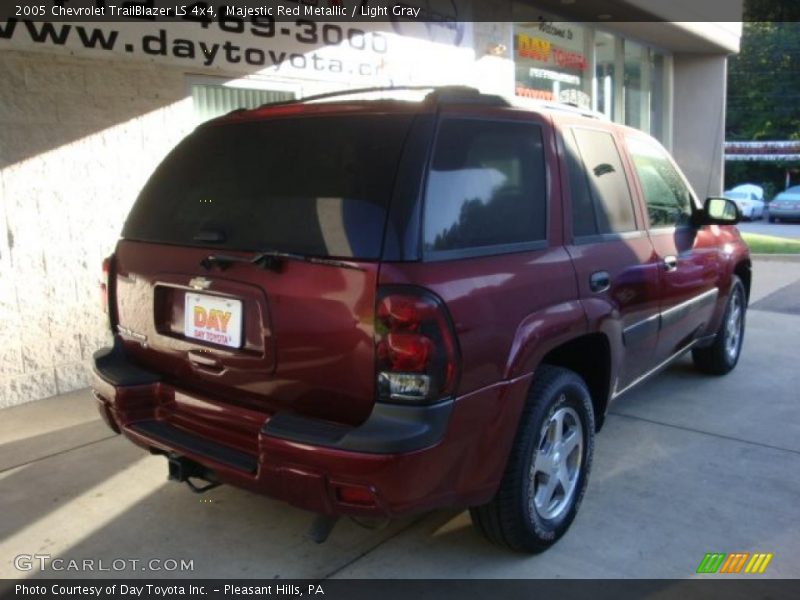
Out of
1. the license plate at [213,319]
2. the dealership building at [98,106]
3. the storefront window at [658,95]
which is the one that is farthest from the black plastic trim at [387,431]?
the storefront window at [658,95]

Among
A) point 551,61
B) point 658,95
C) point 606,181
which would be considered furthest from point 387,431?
point 658,95

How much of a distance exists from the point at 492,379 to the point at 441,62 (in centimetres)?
604

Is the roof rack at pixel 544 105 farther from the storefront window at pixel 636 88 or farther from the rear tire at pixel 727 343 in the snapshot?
the storefront window at pixel 636 88

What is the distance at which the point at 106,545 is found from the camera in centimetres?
327

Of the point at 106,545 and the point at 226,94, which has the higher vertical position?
the point at 226,94

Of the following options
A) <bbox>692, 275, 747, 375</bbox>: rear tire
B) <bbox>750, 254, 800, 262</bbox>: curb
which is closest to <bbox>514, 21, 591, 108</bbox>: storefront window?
<bbox>750, 254, 800, 262</bbox>: curb

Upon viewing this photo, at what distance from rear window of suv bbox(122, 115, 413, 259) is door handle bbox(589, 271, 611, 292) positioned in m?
1.20

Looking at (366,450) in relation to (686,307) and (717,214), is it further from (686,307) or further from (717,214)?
(717,214)

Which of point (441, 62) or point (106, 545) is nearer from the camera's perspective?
point (106, 545)

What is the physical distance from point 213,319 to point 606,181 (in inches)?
82.6

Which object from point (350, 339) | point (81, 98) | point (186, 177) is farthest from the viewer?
point (81, 98)

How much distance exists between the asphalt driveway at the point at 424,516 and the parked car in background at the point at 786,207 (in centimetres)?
2449

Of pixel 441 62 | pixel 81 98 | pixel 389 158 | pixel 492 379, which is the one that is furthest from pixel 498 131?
pixel 441 62

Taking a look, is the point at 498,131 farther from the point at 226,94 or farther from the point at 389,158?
the point at 226,94
